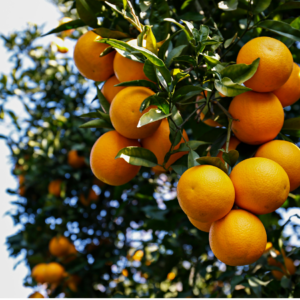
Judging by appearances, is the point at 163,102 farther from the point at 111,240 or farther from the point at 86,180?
the point at 111,240

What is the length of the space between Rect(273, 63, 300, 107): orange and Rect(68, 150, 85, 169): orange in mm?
1914

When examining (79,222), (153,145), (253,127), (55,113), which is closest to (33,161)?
(55,113)

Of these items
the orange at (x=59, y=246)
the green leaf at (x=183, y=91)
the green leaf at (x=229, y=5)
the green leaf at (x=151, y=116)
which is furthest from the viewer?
the orange at (x=59, y=246)

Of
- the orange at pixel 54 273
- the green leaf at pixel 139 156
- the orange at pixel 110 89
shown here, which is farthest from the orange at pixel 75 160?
the green leaf at pixel 139 156

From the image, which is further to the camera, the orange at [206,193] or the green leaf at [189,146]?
the green leaf at [189,146]

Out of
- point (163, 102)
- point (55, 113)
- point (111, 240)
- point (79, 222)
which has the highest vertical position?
point (163, 102)

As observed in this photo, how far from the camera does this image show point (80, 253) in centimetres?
270

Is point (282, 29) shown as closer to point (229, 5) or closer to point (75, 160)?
point (229, 5)

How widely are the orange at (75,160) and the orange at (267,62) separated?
1919 millimetres

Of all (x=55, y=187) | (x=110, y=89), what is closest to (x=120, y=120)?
(x=110, y=89)

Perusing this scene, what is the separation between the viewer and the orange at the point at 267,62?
914mm

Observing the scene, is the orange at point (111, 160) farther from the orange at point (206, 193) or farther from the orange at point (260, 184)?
the orange at point (260, 184)

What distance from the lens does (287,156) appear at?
3.06 ft

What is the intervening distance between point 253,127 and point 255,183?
0.21 meters
